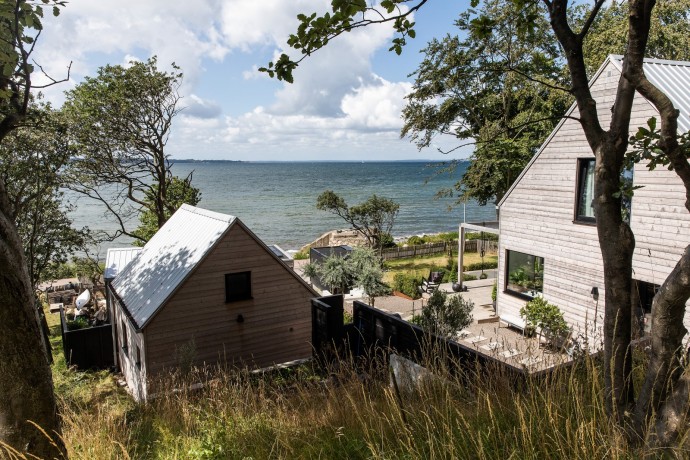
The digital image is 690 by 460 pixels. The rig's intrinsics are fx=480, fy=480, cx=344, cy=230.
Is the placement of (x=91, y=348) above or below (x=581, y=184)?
below

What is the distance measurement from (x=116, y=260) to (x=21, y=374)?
55.5 feet

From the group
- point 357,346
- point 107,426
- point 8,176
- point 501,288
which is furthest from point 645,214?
point 8,176

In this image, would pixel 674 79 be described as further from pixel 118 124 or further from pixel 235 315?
pixel 118 124

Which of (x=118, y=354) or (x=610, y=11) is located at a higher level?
(x=610, y=11)

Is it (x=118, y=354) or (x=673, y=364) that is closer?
(x=673, y=364)

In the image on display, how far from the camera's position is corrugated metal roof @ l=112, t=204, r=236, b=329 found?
40.3ft

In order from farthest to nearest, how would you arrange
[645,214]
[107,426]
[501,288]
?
[501,288]
[645,214]
[107,426]

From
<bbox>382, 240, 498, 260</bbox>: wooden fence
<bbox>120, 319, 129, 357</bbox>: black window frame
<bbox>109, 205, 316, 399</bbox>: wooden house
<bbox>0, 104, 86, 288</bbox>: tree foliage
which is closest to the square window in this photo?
<bbox>109, 205, 316, 399</bbox>: wooden house

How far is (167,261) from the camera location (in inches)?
→ 542

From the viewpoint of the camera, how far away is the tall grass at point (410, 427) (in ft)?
8.59

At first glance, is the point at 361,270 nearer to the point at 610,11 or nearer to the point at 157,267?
the point at 157,267

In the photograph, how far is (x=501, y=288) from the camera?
607 inches

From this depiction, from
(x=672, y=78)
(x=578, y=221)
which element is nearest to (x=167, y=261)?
(x=578, y=221)

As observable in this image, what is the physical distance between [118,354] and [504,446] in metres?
15.6
